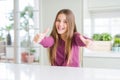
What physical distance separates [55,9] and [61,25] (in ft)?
4.96

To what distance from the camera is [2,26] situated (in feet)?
11.9

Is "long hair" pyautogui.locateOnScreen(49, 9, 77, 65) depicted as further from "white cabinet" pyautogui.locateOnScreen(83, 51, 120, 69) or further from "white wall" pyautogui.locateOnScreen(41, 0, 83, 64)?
"white wall" pyautogui.locateOnScreen(41, 0, 83, 64)

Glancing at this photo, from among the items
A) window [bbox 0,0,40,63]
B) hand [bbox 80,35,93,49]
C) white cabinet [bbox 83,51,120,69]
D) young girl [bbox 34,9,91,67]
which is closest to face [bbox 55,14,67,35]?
young girl [bbox 34,9,91,67]

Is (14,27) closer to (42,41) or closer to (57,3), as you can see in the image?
(57,3)

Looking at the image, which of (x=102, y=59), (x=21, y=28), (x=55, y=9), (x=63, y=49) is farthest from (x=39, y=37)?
(x=21, y=28)

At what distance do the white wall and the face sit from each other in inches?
53.1

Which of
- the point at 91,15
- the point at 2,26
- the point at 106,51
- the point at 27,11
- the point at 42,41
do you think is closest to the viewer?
the point at 42,41

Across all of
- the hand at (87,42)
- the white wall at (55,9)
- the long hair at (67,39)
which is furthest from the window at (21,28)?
the hand at (87,42)

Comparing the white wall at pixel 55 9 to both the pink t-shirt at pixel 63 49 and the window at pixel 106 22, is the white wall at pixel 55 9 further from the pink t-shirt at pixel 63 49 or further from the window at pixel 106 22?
the pink t-shirt at pixel 63 49

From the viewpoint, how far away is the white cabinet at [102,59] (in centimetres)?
246

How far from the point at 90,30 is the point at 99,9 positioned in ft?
1.40

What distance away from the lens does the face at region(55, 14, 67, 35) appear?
140cm

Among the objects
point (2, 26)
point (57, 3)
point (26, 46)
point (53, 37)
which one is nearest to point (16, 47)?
point (26, 46)

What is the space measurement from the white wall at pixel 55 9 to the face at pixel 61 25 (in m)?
1.35
